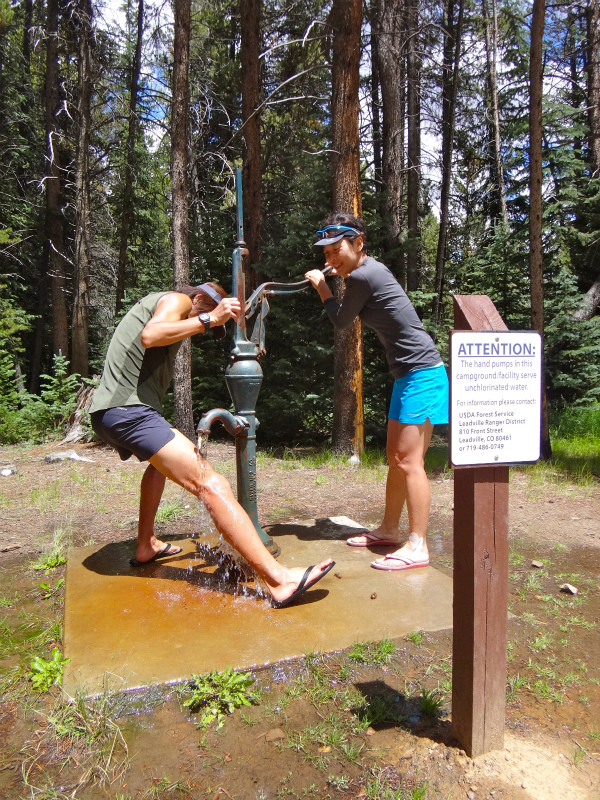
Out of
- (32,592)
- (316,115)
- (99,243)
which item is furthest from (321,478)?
(99,243)

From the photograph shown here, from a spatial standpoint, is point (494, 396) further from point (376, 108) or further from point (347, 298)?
point (376, 108)

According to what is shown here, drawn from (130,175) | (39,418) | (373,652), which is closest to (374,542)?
(373,652)

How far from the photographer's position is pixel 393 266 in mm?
9477

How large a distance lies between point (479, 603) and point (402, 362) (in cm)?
158

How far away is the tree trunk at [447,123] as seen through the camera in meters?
12.0

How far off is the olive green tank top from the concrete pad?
3.01ft

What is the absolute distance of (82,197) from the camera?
12.0 meters

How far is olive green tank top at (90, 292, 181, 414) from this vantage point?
2.73 metres

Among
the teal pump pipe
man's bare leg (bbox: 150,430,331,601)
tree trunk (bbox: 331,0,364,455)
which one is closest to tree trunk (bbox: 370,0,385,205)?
tree trunk (bbox: 331,0,364,455)

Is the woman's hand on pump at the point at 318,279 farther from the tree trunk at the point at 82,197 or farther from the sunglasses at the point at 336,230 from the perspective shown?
the tree trunk at the point at 82,197

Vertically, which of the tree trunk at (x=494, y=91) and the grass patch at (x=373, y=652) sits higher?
the tree trunk at (x=494, y=91)

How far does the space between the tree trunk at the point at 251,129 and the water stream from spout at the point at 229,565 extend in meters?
6.46

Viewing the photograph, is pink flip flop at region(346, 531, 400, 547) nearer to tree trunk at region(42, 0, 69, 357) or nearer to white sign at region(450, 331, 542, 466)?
white sign at region(450, 331, 542, 466)

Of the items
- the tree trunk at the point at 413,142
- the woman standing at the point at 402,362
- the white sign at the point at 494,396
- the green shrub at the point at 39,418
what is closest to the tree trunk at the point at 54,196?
the green shrub at the point at 39,418
